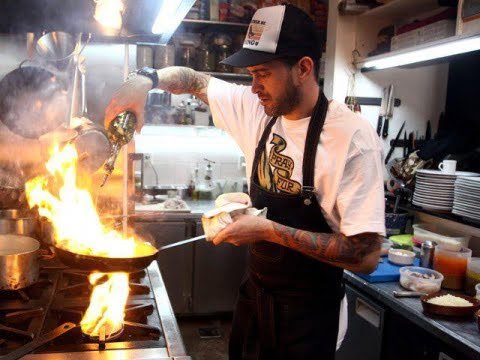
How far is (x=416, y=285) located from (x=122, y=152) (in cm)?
181

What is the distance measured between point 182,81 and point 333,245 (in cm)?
108

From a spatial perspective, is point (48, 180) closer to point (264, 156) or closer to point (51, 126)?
point (51, 126)

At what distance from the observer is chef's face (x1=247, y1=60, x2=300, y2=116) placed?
1.76 m

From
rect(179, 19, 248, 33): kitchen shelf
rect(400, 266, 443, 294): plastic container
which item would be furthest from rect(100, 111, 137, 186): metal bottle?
rect(179, 19, 248, 33): kitchen shelf

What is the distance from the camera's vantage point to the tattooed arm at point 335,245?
1646 mm

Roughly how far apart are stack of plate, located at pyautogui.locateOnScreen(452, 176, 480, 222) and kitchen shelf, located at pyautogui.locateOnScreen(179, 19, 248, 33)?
2737mm

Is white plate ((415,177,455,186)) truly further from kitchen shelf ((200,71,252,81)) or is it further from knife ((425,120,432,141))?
kitchen shelf ((200,71,252,81))

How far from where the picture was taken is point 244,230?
166 centimetres

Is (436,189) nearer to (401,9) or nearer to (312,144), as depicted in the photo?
(401,9)

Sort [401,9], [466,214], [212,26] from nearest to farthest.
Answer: [466,214] → [401,9] → [212,26]

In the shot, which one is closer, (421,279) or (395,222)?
(421,279)

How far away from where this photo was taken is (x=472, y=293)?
98.5 inches

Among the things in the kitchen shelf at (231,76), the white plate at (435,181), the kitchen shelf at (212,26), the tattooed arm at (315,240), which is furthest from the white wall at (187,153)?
the tattooed arm at (315,240)

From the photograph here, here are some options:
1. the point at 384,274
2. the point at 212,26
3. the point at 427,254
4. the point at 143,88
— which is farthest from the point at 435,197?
the point at 212,26
